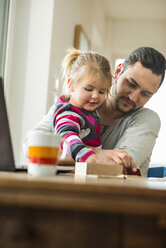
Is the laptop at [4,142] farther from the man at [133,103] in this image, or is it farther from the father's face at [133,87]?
the father's face at [133,87]

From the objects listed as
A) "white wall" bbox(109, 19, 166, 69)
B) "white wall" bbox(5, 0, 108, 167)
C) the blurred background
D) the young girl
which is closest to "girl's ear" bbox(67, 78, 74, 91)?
the young girl

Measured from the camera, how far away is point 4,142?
81 centimetres

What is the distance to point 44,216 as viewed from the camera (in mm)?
453

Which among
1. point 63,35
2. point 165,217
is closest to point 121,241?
point 165,217

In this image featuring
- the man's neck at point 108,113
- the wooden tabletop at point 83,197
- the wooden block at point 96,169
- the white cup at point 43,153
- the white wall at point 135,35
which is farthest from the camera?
the white wall at point 135,35

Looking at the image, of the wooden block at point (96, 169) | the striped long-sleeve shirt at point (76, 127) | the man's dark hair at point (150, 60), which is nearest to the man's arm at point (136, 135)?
the striped long-sleeve shirt at point (76, 127)

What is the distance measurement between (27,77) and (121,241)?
265 centimetres

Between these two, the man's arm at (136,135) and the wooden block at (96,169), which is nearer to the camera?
the wooden block at (96,169)

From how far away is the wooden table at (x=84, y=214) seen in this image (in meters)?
0.44

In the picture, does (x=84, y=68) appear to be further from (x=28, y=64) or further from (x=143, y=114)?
(x=28, y=64)

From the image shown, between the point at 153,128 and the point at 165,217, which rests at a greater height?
the point at 165,217

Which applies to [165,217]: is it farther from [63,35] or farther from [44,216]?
[63,35]

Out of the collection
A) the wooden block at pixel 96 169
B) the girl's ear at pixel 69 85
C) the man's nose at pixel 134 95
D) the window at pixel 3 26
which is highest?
the window at pixel 3 26

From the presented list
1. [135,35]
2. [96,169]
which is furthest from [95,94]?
[135,35]
